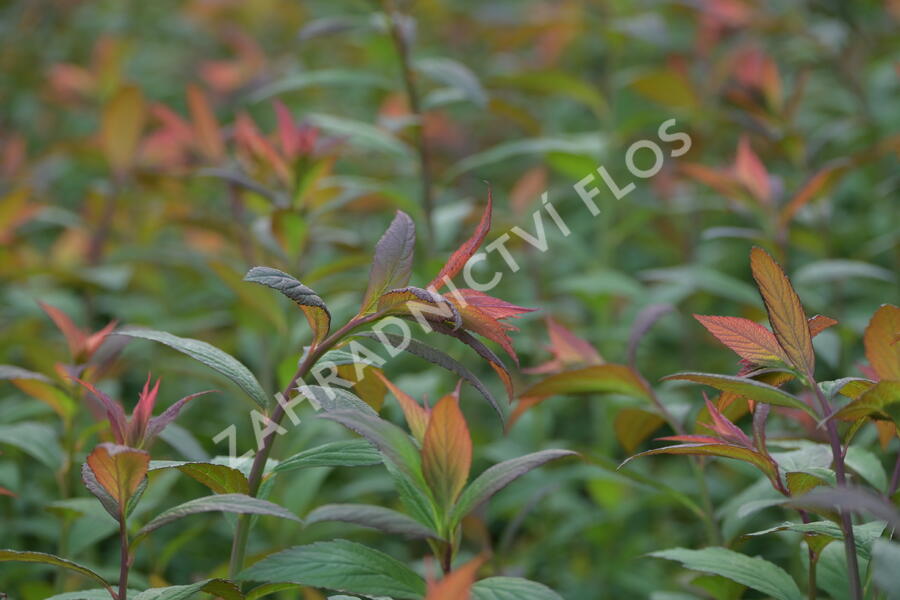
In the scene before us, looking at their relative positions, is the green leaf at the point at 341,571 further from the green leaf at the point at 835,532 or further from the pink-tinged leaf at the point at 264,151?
the pink-tinged leaf at the point at 264,151

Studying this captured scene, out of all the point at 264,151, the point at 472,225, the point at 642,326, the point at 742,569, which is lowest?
the point at 742,569

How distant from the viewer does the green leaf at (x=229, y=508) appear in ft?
2.35

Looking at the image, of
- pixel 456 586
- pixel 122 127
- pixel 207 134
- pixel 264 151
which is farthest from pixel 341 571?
pixel 122 127


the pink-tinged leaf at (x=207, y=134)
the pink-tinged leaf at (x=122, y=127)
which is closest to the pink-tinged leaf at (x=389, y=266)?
the pink-tinged leaf at (x=207, y=134)

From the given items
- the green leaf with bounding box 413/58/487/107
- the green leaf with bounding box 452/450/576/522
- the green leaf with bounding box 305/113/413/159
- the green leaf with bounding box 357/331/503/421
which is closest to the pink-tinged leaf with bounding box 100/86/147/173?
the green leaf with bounding box 305/113/413/159

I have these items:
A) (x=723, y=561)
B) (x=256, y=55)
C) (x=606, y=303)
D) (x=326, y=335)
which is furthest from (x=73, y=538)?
(x=256, y=55)

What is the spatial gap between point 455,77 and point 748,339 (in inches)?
33.6

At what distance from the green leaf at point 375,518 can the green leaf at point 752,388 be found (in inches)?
10.5

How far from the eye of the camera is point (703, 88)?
2.16 m

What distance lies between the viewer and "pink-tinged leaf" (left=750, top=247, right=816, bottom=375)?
780 millimetres

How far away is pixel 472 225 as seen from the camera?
204 cm

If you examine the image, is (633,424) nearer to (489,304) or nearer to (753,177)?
(489,304)

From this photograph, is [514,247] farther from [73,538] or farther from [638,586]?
[73,538]

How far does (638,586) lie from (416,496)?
0.76 metres
